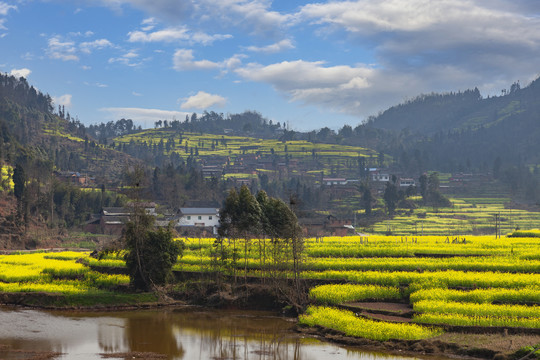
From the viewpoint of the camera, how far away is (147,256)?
42.0m

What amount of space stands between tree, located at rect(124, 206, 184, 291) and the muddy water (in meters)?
3.67

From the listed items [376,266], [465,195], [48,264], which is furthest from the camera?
[465,195]

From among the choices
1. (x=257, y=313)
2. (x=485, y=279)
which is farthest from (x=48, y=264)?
(x=485, y=279)

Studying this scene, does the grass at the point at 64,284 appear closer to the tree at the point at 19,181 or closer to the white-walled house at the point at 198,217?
the tree at the point at 19,181

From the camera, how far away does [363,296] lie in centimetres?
3672

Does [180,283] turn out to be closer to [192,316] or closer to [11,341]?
[192,316]

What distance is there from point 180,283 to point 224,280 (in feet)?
10.8

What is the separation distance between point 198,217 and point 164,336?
68546mm

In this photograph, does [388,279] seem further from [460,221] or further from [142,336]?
[460,221]

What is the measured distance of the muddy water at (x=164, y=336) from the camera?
27.8 metres

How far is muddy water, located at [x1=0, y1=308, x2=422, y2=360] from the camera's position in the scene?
27844mm

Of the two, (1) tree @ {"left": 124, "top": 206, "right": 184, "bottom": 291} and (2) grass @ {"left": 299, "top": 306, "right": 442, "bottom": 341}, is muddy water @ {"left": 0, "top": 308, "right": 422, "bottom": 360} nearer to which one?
(2) grass @ {"left": 299, "top": 306, "right": 442, "bottom": 341}

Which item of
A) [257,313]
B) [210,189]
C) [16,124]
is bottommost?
[257,313]

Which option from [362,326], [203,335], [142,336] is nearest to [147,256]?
[142,336]
